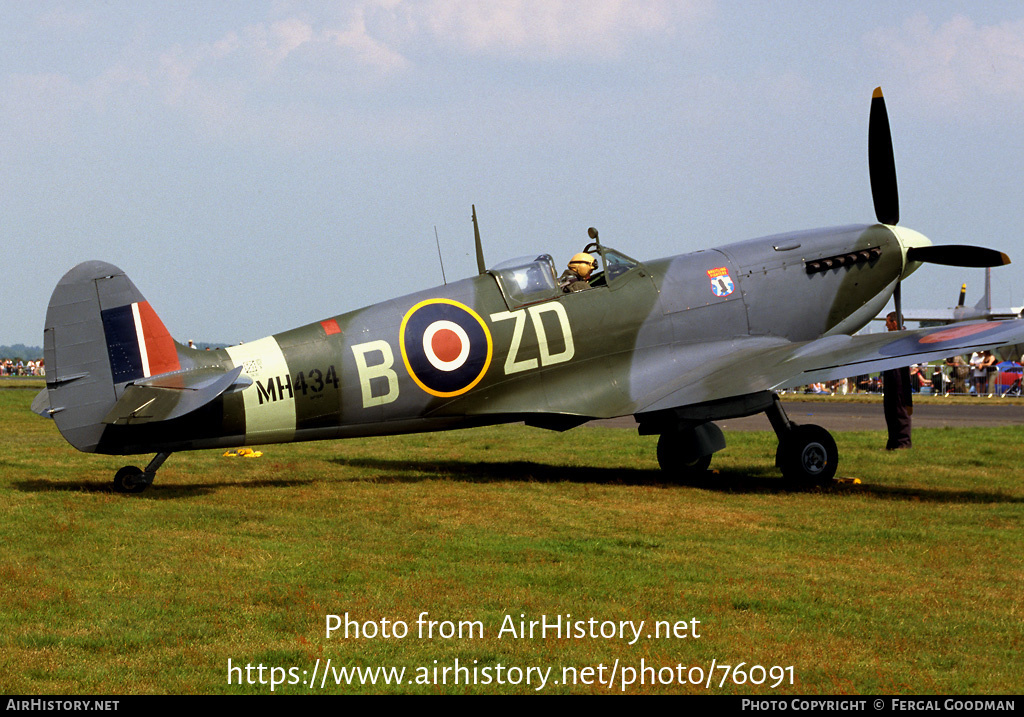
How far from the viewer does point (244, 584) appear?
557 cm

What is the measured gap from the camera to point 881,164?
12.6 m

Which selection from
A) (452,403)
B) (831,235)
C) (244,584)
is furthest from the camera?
(831,235)

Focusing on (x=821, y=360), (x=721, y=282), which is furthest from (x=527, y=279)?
(x=821, y=360)

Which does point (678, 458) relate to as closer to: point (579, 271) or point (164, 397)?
point (579, 271)

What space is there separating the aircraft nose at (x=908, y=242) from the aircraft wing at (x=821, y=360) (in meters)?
2.32

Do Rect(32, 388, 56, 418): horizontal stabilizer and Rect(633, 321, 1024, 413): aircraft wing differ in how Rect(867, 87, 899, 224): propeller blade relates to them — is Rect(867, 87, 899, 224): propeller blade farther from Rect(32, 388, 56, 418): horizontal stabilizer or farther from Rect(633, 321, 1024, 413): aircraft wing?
Rect(32, 388, 56, 418): horizontal stabilizer

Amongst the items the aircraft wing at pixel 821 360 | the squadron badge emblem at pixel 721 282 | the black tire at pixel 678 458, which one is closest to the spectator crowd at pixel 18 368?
the black tire at pixel 678 458

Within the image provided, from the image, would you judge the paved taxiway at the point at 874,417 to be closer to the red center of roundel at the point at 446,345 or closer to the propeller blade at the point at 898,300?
the propeller blade at the point at 898,300

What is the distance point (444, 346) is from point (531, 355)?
2.99ft

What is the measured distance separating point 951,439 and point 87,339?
11.5 metres

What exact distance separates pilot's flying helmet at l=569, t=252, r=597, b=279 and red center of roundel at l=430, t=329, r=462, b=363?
1.63 meters

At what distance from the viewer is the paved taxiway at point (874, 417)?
748 inches

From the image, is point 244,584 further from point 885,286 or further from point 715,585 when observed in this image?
point 885,286

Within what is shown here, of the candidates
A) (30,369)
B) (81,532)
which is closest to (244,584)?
(81,532)
